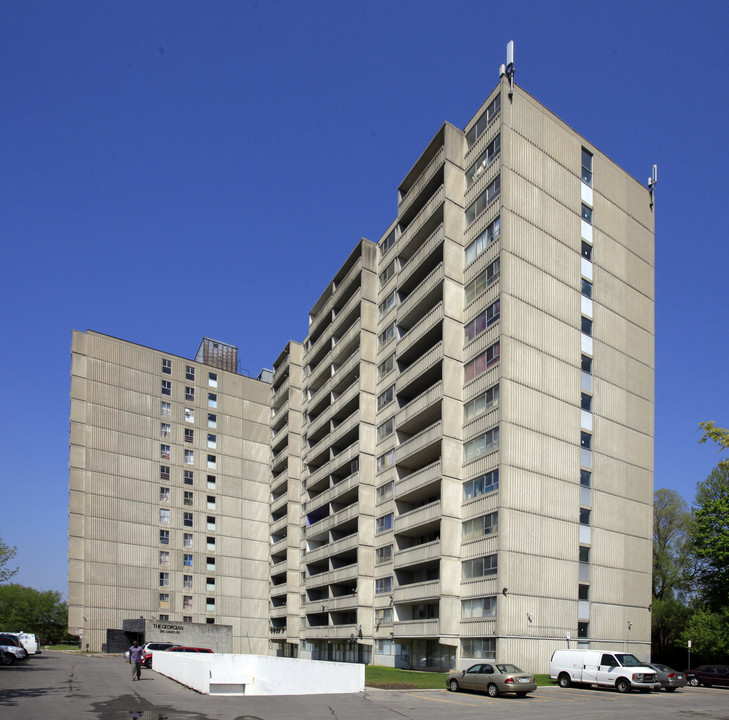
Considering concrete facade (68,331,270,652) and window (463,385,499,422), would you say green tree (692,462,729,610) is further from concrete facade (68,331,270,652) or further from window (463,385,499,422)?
concrete facade (68,331,270,652)

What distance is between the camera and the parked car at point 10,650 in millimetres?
46181

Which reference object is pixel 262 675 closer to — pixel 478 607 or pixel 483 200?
pixel 478 607

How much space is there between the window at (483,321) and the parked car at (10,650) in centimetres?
3577

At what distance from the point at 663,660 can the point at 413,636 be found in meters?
36.4

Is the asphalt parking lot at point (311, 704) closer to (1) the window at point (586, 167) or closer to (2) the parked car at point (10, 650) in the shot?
(2) the parked car at point (10, 650)

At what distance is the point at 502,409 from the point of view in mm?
47531

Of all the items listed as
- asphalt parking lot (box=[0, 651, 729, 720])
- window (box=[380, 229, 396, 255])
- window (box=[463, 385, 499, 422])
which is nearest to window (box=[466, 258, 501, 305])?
window (box=[463, 385, 499, 422])

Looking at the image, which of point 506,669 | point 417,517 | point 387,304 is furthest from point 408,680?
point 387,304

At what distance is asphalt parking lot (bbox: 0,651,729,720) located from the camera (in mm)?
23672

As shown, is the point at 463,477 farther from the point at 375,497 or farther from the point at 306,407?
the point at 306,407

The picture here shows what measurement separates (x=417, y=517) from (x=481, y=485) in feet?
23.1

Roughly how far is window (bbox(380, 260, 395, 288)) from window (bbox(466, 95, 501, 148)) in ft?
43.9

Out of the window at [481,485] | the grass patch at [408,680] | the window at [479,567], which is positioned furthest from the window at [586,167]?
the grass patch at [408,680]

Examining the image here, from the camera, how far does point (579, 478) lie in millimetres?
50812
